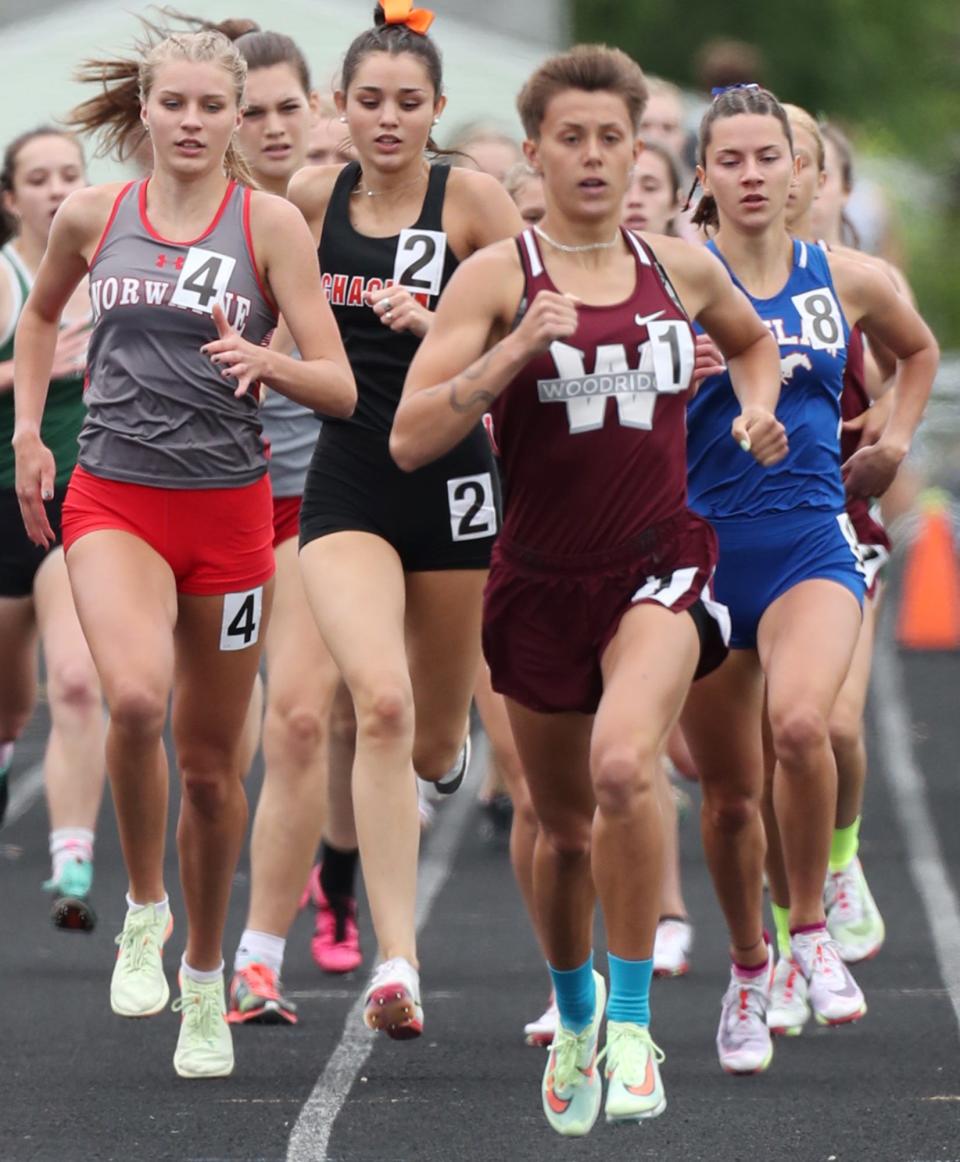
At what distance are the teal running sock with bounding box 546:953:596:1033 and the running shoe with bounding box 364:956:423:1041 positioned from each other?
0.38 meters

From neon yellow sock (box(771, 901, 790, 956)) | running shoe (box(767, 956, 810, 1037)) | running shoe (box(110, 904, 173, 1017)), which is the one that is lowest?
running shoe (box(767, 956, 810, 1037))

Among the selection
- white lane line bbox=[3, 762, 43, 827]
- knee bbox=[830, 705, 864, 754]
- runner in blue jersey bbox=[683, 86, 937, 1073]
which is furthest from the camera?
white lane line bbox=[3, 762, 43, 827]

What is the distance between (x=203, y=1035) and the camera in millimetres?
6980

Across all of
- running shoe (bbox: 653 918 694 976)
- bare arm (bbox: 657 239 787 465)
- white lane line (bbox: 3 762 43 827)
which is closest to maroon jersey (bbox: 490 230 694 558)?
bare arm (bbox: 657 239 787 465)

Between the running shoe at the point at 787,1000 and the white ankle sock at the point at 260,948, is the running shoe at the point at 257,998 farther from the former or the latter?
the running shoe at the point at 787,1000

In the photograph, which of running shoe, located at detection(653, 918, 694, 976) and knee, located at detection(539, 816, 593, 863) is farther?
running shoe, located at detection(653, 918, 694, 976)

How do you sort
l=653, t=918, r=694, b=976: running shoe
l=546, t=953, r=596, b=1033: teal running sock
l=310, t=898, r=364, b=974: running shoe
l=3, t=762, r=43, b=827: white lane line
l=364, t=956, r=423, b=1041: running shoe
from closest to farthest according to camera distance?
l=364, t=956, r=423, b=1041: running shoe, l=546, t=953, r=596, b=1033: teal running sock, l=653, t=918, r=694, b=976: running shoe, l=310, t=898, r=364, b=974: running shoe, l=3, t=762, r=43, b=827: white lane line

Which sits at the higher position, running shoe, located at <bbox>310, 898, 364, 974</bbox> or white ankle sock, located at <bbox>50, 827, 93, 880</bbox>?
white ankle sock, located at <bbox>50, 827, 93, 880</bbox>

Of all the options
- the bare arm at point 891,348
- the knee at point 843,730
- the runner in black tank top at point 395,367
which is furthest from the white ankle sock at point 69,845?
the bare arm at point 891,348

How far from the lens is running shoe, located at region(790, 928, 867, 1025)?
685cm

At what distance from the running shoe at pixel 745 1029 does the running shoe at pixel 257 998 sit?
1.34 m

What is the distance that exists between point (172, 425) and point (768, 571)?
1.67m

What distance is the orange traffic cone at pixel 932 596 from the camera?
18.6 meters

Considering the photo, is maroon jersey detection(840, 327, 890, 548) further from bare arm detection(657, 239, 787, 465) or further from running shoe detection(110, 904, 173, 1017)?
A: running shoe detection(110, 904, 173, 1017)
